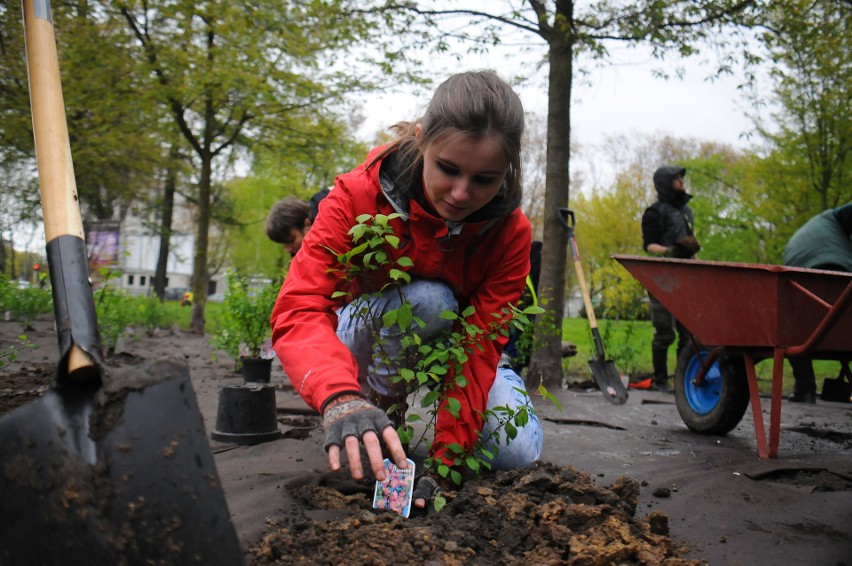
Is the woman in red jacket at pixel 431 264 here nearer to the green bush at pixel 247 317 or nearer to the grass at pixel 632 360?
the green bush at pixel 247 317

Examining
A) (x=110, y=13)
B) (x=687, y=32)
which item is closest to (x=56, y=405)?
(x=687, y=32)

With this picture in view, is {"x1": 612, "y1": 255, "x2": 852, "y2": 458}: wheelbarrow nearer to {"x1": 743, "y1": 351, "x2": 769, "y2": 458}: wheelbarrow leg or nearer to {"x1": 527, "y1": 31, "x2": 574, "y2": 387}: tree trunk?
{"x1": 743, "y1": 351, "x2": 769, "y2": 458}: wheelbarrow leg

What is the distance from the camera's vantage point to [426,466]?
2.10 meters

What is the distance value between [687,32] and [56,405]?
5635mm

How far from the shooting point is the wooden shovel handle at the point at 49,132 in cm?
146

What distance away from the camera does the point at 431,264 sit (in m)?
2.28

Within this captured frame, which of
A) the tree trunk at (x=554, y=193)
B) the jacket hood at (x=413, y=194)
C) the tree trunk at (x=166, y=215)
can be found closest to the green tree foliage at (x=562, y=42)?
the tree trunk at (x=554, y=193)

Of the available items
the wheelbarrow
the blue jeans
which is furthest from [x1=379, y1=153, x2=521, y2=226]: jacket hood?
the wheelbarrow

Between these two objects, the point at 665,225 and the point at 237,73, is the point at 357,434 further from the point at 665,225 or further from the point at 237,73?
the point at 237,73

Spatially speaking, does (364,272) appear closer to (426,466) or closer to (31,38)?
(426,466)

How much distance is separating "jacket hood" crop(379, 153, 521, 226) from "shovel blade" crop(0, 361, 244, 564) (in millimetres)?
1078

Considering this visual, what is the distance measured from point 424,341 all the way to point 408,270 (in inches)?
10.8

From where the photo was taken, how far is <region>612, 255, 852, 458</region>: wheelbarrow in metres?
2.96

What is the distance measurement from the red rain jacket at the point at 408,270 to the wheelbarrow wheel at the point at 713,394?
1859 mm
